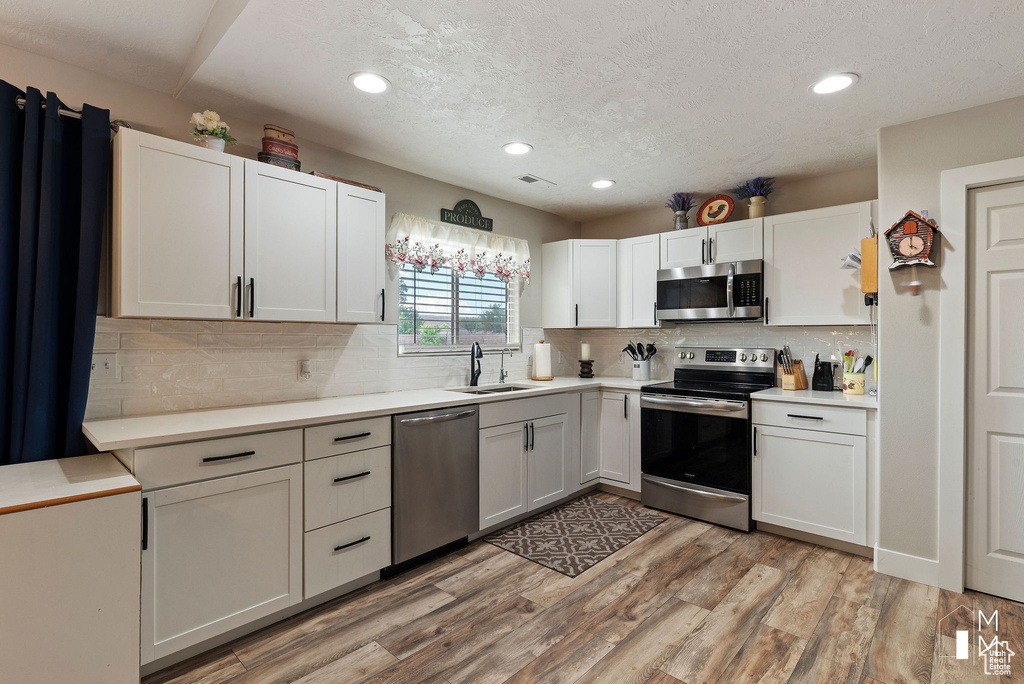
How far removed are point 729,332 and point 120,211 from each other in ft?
12.5

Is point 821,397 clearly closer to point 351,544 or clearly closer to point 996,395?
point 996,395

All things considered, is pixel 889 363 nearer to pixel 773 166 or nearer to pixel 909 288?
pixel 909 288

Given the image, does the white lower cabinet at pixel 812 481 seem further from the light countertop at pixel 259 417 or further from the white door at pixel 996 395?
the light countertop at pixel 259 417

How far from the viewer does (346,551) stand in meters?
2.32

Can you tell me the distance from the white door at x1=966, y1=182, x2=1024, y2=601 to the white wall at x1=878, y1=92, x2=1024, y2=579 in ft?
0.40

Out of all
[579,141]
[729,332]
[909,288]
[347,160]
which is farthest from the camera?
[729,332]

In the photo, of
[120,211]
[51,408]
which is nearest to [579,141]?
[120,211]

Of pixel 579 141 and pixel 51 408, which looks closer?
pixel 51 408

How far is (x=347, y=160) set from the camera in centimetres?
305

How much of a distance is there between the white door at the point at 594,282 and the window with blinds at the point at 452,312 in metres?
0.57

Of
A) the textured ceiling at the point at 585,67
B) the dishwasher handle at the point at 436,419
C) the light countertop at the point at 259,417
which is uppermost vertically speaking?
the textured ceiling at the point at 585,67

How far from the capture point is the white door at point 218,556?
178 cm

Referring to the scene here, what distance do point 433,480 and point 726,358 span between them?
2.48 metres

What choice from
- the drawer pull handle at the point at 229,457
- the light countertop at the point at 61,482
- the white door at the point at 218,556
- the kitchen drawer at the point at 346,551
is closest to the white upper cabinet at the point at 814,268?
the kitchen drawer at the point at 346,551
